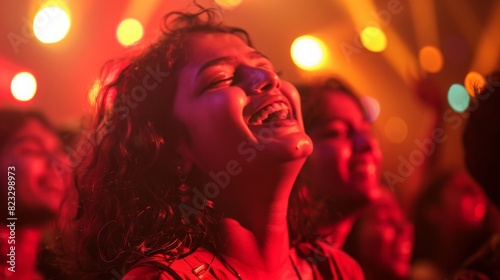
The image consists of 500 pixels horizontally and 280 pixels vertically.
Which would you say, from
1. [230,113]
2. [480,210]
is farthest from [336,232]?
[480,210]

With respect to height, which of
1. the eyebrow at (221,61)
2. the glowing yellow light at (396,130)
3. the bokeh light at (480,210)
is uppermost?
the eyebrow at (221,61)

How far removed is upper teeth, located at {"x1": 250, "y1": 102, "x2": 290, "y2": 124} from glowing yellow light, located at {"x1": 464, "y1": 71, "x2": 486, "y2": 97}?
43.5 inches

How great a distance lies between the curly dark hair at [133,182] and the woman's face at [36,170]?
8 cm

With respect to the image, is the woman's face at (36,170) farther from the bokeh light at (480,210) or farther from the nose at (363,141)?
the bokeh light at (480,210)

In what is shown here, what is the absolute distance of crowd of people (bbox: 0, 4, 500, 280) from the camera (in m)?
1.93

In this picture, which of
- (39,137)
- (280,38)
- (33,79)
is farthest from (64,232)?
(280,38)

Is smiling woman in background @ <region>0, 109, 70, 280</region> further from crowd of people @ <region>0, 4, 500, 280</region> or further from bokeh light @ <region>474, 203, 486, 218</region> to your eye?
bokeh light @ <region>474, 203, 486, 218</region>

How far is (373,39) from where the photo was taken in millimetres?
2566

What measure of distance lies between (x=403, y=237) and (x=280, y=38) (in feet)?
3.40

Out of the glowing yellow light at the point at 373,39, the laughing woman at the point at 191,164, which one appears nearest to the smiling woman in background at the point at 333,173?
the laughing woman at the point at 191,164

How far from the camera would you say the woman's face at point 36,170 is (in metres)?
1.94

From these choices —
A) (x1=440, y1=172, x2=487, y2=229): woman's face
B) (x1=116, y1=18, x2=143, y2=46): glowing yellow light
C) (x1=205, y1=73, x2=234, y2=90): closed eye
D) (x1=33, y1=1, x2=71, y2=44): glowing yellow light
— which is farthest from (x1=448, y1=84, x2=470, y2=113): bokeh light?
(x1=33, y1=1, x2=71, y2=44): glowing yellow light

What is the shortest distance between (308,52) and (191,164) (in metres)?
0.75

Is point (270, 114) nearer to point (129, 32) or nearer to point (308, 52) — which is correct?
point (308, 52)
